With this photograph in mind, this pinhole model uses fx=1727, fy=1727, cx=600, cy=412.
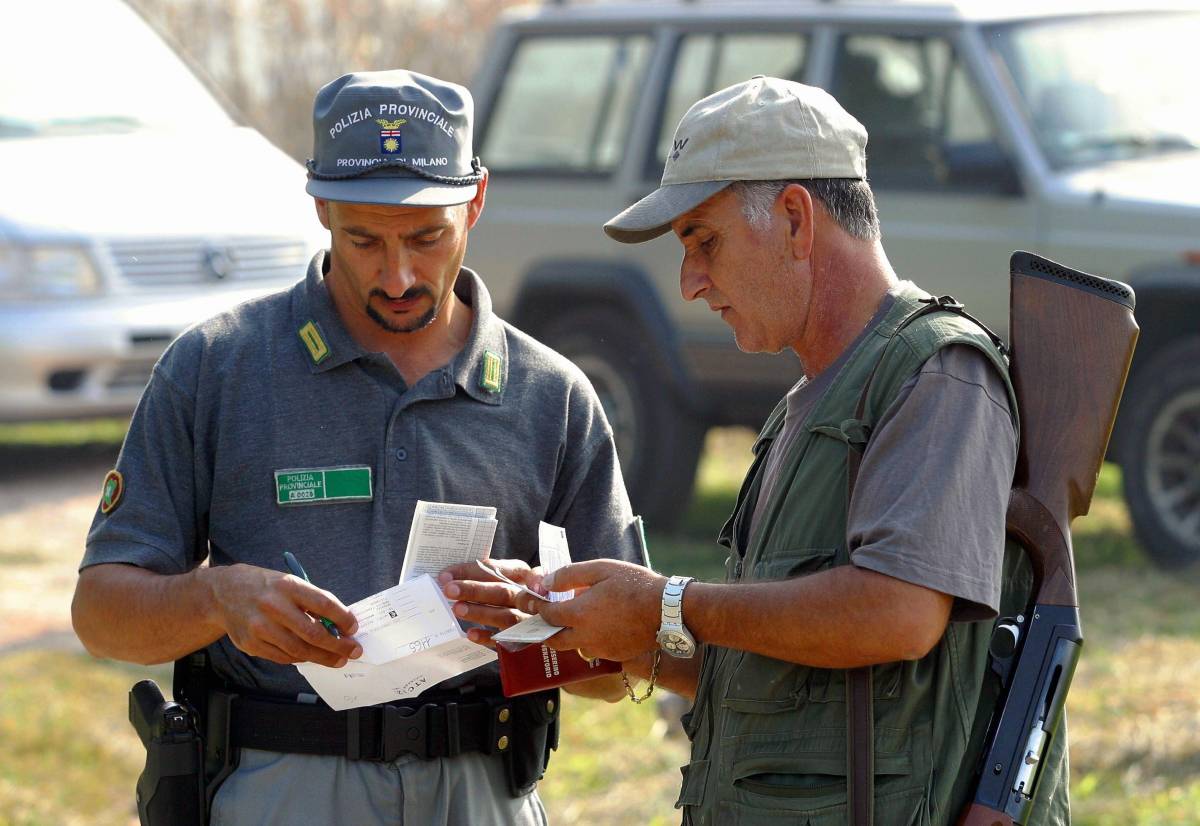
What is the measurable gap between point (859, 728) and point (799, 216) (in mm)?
810

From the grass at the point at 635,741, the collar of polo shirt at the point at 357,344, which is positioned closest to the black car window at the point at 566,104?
the grass at the point at 635,741

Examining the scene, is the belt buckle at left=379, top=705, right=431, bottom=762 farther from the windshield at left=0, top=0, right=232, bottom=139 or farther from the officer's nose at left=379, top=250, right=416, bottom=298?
the windshield at left=0, top=0, right=232, bottom=139

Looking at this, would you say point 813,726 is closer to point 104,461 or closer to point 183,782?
point 183,782

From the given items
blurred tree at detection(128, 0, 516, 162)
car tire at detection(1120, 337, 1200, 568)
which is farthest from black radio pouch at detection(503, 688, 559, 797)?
blurred tree at detection(128, 0, 516, 162)

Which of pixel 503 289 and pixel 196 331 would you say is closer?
pixel 196 331

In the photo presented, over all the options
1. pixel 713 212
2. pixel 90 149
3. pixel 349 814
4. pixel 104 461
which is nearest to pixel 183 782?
pixel 349 814

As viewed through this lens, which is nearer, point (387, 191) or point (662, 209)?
point (662, 209)

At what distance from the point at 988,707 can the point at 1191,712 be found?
3397 millimetres

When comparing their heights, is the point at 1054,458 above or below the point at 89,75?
above

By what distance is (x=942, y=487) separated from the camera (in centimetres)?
252

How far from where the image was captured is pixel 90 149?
8023mm

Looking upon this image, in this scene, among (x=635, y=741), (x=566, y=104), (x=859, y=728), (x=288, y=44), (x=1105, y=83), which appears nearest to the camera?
(x=859, y=728)

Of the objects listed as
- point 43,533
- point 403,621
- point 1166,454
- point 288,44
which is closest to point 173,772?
point 403,621

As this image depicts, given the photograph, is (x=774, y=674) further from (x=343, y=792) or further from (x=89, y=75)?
(x=89, y=75)
